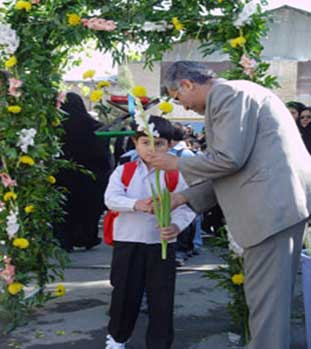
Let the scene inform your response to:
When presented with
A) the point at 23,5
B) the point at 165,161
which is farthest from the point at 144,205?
the point at 23,5

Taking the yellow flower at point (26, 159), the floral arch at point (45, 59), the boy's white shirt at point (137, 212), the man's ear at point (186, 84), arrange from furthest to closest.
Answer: the yellow flower at point (26, 159) → the floral arch at point (45, 59) → the boy's white shirt at point (137, 212) → the man's ear at point (186, 84)

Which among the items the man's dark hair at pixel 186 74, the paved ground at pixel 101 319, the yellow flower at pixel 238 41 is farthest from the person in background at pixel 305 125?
the man's dark hair at pixel 186 74

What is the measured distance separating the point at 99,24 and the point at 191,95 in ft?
4.55

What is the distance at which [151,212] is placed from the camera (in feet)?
12.9

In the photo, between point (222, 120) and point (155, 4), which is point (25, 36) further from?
point (222, 120)

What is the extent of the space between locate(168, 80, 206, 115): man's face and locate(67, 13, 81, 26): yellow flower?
1.37 m

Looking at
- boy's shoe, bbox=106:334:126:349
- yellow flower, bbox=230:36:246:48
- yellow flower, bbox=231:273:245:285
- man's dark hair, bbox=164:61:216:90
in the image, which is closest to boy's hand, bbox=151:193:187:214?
man's dark hair, bbox=164:61:216:90

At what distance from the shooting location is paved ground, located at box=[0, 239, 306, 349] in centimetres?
466

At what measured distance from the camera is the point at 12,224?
15.7 feet

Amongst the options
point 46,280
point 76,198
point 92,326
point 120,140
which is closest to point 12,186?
point 46,280

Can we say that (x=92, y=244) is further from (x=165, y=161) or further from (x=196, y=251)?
(x=165, y=161)

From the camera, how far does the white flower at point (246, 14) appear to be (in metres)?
4.39

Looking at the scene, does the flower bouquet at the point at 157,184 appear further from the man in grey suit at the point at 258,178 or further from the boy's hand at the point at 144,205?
the man in grey suit at the point at 258,178

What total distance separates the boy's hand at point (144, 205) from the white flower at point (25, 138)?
1.16 meters
